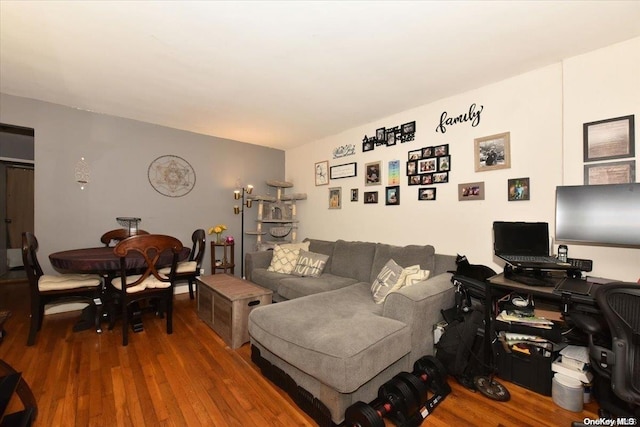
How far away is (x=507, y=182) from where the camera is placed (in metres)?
2.46

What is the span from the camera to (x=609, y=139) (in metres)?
1.95

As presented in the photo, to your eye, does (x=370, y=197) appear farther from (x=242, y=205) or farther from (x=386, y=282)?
(x=242, y=205)

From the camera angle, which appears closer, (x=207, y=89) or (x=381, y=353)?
(x=381, y=353)

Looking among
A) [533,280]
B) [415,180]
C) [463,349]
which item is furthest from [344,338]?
[415,180]

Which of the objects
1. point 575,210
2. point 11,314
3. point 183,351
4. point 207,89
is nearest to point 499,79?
point 575,210

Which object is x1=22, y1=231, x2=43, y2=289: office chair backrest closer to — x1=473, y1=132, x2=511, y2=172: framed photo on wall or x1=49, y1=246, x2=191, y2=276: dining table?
x1=49, y1=246, x2=191, y2=276: dining table

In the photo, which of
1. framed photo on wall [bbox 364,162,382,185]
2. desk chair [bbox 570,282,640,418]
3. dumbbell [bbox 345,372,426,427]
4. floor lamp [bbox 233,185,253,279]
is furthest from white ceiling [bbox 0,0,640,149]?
dumbbell [bbox 345,372,426,427]

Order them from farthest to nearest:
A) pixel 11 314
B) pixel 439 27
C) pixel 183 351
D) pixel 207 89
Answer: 1. pixel 11 314
2. pixel 207 89
3. pixel 183 351
4. pixel 439 27

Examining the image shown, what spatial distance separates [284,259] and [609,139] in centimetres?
325

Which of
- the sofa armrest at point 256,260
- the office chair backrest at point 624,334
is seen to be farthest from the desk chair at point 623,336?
the sofa armrest at point 256,260

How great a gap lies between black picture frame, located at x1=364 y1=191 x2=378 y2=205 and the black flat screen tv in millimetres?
1873

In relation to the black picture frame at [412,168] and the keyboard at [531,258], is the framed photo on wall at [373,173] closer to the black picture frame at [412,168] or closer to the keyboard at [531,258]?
the black picture frame at [412,168]

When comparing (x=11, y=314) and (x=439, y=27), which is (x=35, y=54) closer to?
(x=11, y=314)

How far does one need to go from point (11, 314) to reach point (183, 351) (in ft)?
7.92
